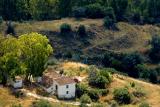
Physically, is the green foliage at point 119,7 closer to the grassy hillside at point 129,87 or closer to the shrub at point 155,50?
the shrub at point 155,50

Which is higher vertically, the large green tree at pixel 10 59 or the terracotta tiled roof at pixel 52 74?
the large green tree at pixel 10 59

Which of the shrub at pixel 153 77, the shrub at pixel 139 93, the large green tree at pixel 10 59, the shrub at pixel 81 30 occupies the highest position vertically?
the large green tree at pixel 10 59

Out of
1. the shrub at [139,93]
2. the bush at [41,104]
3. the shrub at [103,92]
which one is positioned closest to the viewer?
the bush at [41,104]

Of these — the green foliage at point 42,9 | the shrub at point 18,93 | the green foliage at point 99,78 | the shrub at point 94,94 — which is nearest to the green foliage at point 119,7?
the green foliage at point 42,9

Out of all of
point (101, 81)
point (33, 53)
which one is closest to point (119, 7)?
point (101, 81)

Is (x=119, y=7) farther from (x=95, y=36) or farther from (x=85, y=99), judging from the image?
(x=85, y=99)

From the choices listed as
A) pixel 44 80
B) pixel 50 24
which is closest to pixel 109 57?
pixel 50 24

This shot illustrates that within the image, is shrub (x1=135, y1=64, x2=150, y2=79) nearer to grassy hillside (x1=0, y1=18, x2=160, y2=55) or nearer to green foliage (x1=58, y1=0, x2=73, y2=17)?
grassy hillside (x1=0, y1=18, x2=160, y2=55)
